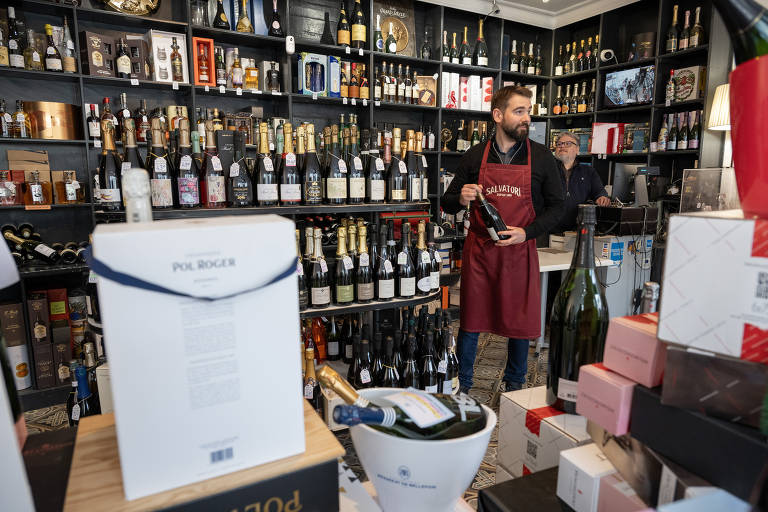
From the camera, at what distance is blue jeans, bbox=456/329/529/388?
2.69 m

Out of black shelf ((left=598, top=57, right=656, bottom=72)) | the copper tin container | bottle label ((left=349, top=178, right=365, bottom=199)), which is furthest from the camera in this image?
black shelf ((left=598, top=57, right=656, bottom=72))

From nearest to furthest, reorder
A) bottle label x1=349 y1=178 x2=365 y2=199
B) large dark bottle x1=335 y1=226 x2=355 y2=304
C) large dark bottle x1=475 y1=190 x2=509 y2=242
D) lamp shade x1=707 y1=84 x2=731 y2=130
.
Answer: large dark bottle x1=335 y1=226 x2=355 y2=304 < bottle label x1=349 y1=178 x2=365 y2=199 < large dark bottle x1=475 y1=190 x2=509 y2=242 < lamp shade x1=707 y1=84 x2=731 y2=130

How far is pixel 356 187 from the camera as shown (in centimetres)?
225

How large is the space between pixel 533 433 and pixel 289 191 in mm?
1437

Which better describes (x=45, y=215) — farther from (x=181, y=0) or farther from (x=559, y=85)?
(x=559, y=85)

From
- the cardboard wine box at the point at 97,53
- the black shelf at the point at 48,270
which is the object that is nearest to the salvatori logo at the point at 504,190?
the black shelf at the point at 48,270

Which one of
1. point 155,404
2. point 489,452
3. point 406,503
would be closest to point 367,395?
point 406,503

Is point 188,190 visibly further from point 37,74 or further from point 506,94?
point 37,74

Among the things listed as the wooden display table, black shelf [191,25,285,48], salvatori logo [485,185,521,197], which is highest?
black shelf [191,25,285,48]

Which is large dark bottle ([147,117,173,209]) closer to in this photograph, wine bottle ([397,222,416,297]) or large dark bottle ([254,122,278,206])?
large dark bottle ([254,122,278,206])

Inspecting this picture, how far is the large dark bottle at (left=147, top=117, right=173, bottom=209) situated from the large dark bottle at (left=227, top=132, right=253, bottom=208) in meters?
0.24

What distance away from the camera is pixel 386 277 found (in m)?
2.28

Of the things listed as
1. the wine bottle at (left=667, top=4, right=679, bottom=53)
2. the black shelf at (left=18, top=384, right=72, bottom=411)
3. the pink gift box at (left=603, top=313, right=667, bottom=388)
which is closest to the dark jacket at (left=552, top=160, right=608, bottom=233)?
the wine bottle at (left=667, top=4, right=679, bottom=53)

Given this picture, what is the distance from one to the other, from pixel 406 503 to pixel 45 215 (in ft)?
12.4
